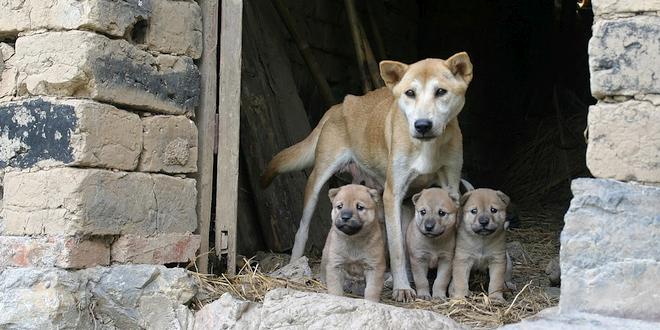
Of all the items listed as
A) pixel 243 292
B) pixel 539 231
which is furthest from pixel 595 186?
pixel 539 231

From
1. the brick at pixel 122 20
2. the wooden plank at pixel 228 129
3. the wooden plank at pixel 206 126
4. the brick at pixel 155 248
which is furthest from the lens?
the wooden plank at pixel 228 129

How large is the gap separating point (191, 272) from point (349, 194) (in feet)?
3.50

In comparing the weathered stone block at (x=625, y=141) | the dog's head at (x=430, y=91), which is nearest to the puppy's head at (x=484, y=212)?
the dog's head at (x=430, y=91)

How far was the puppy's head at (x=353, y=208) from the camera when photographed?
18.5 ft

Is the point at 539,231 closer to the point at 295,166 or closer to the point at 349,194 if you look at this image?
the point at 295,166

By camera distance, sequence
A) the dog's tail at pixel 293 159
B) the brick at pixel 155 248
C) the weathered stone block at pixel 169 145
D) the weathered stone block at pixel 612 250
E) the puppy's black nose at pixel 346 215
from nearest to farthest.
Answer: the weathered stone block at pixel 612 250 < the brick at pixel 155 248 < the weathered stone block at pixel 169 145 < the puppy's black nose at pixel 346 215 < the dog's tail at pixel 293 159

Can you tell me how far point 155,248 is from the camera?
5418mm

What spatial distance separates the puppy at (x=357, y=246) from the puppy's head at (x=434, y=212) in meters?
0.29

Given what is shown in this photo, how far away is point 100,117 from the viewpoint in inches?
200

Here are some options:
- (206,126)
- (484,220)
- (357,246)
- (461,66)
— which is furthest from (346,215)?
(461,66)

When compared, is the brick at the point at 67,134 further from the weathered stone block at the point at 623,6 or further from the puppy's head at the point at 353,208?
the weathered stone block at the point at 623,6

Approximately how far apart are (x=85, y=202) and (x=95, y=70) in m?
0.70

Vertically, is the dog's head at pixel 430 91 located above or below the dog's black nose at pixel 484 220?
above

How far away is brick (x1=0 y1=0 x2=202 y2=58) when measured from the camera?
5069 mm
